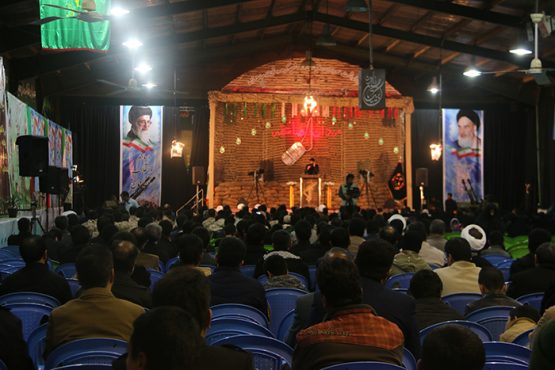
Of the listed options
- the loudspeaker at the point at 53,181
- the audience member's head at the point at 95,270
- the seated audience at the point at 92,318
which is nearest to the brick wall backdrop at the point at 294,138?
the loudspeaker at the point at 53,181

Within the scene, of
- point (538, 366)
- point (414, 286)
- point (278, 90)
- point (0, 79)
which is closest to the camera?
point (538, 366)

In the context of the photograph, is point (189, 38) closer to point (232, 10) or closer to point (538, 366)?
point (232, 10)

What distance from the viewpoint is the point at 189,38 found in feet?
66.8

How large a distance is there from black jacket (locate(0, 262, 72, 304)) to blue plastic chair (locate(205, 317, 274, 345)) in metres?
1.90

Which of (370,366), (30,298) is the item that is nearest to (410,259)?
(30,298)

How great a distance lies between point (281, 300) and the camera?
530 cm

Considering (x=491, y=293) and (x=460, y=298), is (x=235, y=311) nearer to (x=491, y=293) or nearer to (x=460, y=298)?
(x=491, y=293)

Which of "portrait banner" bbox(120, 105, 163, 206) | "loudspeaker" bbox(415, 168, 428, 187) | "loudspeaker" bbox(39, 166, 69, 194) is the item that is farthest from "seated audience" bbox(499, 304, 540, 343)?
"portrait banner" bbox(120, 105, 163, 206)

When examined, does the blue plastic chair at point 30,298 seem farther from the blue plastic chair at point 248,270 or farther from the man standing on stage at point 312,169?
the man standing on stage at point 312,169

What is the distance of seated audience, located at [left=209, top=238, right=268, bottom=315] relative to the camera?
4836 millimetres

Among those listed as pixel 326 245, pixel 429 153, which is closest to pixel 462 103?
pixel 429 153

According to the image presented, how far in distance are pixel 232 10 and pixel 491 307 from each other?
16.3 meters

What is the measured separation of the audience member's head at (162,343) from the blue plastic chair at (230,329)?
64.6 inches

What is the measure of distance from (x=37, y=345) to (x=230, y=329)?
39.3 inches
